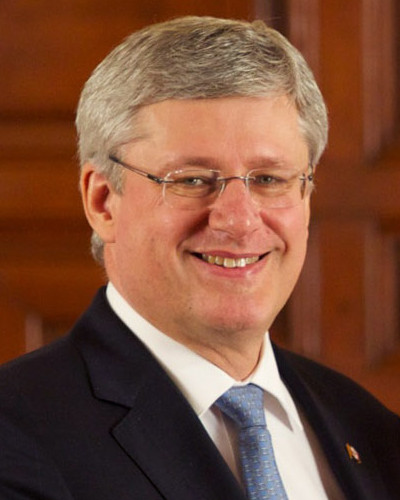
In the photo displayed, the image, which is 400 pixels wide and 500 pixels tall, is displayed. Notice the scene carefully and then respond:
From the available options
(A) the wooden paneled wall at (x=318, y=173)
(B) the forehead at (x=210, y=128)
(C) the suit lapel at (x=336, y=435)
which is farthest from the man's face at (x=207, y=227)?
(A) the wooden paneled wall at (x=318, y=173)

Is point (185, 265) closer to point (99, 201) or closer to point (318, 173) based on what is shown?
point (99, 201)

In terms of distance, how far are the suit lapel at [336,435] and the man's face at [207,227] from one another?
197mm

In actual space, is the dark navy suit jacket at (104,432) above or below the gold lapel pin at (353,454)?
above

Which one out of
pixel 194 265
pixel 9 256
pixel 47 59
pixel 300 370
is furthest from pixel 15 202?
pixel 194 265

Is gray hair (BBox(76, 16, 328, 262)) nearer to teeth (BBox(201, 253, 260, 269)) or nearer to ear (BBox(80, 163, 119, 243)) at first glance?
ear (BBox(80, 163, 119, 243))

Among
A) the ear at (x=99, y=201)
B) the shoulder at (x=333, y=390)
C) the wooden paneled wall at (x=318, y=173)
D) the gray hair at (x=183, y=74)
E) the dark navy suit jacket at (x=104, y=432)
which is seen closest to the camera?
the dark navy suit jacket at (x=104, y=432)

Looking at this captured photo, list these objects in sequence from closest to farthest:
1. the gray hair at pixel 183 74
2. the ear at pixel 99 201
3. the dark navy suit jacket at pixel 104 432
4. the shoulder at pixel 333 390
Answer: the dark navy suit jacket at pixel 104 432 → the gray hair at pixel 183 74 → the ear at pixel 99 201 → the shoulder at pixel 333 390

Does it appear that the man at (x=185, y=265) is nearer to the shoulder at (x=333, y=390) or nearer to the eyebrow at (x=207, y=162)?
the eyebrow at (x=207, y=162)

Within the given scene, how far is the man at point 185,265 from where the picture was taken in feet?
4.89

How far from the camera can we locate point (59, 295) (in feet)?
9.02

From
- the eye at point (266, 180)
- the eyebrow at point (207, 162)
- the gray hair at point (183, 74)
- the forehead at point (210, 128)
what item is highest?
the gray hair at point (183, 74)

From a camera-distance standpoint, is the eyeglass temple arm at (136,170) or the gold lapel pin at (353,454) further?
the gold lapel pin at (353,454)

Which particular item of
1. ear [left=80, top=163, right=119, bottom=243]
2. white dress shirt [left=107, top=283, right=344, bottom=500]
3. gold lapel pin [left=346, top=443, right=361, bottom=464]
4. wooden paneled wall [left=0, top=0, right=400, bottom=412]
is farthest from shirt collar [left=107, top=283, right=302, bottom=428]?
wooden paneled wall [left=0, top=0, right=400, bottom=412]

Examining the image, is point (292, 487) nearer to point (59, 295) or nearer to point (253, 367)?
point (253, 367)
